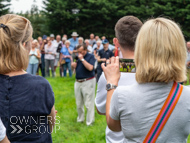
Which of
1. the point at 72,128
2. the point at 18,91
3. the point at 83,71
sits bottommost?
the point at 72,128

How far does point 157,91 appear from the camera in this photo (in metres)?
1.71

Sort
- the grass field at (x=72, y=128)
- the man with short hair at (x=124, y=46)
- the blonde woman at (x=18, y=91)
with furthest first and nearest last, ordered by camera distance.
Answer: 1. the grass field at (x=72, y=128)
2. the man with short hair at (x=124, y=46)
3. the blonde woman at (x=18, y=91)

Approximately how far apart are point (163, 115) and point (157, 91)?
0.54 feet

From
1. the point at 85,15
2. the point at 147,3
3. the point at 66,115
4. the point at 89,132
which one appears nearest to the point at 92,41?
the point at 66,115

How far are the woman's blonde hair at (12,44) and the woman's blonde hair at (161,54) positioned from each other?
0.96 metres

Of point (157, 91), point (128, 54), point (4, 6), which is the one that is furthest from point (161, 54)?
point (4, 6)

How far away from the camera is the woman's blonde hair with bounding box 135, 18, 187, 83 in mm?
1684

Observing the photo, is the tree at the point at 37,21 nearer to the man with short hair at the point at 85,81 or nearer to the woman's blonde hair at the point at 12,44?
the man with short hair at the point at 85,81

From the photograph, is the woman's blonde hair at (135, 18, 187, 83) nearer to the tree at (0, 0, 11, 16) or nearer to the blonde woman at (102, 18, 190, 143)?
the blonde woman at (102, 18, 190, 143)

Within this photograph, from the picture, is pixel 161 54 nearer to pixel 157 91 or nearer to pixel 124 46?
pixel 157 91

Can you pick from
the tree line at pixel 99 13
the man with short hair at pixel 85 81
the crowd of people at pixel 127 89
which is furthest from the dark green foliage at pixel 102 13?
the crowd of people at pixel 127 89

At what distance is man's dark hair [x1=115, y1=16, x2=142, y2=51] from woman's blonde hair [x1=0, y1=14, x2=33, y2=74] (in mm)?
909

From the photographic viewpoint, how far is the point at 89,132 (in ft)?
19.5

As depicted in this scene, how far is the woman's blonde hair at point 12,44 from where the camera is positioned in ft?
6.56
